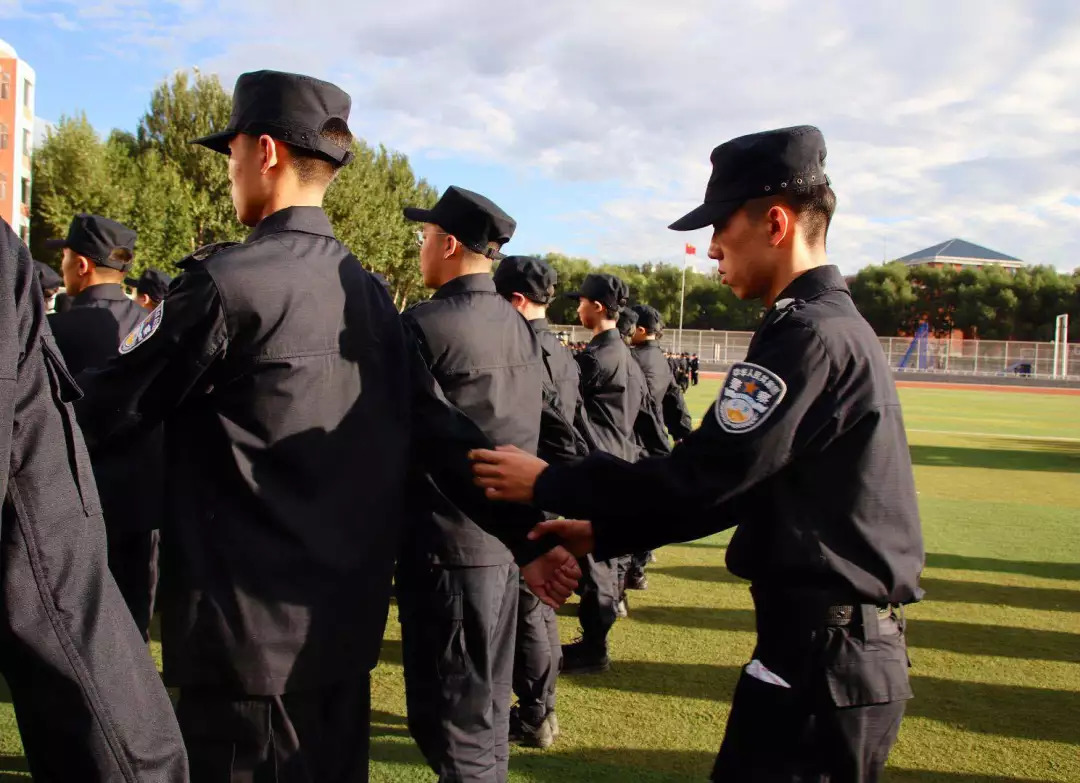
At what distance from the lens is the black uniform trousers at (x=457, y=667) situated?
330cm

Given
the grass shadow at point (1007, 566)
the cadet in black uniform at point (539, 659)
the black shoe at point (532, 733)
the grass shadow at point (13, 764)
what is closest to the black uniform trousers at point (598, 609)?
the cadet in black uniform at point (539, 659)

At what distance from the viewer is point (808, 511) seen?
2020 mm

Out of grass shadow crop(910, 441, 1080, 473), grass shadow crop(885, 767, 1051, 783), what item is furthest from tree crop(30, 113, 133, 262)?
grass shadow crop(885, 767, 1051, 783)

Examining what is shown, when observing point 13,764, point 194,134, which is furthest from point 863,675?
point 194,134

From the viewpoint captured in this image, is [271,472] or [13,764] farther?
[13,764]

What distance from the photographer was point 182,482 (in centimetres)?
202

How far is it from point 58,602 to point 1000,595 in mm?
6852

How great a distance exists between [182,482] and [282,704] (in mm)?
523

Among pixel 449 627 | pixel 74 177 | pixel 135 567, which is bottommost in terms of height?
pixel 135 567

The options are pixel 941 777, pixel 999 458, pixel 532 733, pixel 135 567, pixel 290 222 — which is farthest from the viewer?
pixel 999 458

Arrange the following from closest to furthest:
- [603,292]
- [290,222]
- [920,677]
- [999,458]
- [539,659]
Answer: [290,222] < [539,659] < [920,677] < [603,292] < [999,458]

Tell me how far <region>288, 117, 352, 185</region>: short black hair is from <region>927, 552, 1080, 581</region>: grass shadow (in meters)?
6.89

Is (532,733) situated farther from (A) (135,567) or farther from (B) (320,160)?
(B) (320,160)

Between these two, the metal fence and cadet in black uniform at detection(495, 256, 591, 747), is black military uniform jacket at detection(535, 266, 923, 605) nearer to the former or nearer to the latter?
cadet in black uniform at detection(495, 256, 591, 747)
